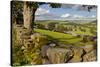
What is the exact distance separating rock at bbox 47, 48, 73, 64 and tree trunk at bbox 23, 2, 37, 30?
32 cm

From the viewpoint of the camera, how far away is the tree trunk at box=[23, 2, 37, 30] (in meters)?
2.00

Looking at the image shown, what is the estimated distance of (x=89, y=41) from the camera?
219 cm

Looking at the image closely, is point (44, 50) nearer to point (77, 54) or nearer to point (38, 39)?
point (38, 39)

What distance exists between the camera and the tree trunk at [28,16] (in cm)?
200

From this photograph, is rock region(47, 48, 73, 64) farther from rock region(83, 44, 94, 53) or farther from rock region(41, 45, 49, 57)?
rock region(83, 44, 94, 53)

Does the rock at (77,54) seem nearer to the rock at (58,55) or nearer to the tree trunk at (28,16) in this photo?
the rock at (58,55)

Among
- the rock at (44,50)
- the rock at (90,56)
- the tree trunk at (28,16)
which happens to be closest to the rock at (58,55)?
the rock at (44,50)

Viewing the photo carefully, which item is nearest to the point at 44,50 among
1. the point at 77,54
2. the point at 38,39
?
the point at 38,39

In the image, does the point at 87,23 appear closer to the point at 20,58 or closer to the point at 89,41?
the point at 89,41

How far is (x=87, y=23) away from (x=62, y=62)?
496 mm

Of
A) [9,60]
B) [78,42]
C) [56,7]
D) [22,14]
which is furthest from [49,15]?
[9,60]

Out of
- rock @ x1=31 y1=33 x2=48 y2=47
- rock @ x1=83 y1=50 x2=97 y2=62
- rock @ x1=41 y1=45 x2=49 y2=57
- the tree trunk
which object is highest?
the tree trunk

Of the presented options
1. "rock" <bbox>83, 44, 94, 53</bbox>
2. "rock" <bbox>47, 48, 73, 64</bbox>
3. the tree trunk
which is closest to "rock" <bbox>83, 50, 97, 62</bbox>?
"rock" <bbox>83, 44, 94, 53</bbox>

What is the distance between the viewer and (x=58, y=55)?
6.80ft
